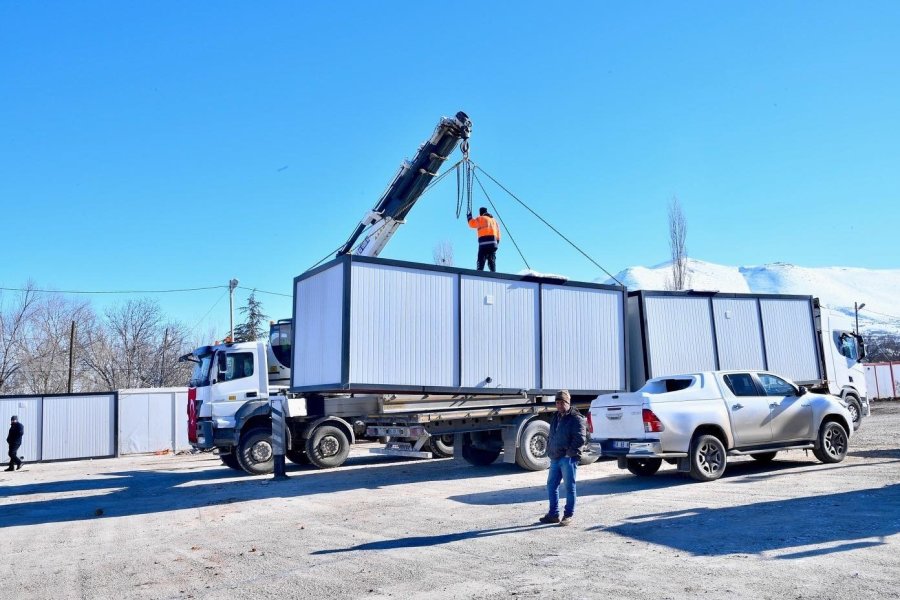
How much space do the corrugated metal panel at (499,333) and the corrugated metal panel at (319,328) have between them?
2315 mm

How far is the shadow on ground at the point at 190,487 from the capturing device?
11.8 meters

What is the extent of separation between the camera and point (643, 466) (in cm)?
1242

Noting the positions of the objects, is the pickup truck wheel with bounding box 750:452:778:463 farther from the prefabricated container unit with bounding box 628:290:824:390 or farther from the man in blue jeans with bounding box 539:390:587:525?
the man in blue jeans with bounding box 539:390:587:525

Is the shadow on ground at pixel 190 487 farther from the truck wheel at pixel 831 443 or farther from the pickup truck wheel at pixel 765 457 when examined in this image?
the truck wheel at pixel 831 443

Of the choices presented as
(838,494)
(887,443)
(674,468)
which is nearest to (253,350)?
(674,468)

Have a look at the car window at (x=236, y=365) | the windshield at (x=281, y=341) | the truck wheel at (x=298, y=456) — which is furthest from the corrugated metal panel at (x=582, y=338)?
the car window at (x=236, y=365)

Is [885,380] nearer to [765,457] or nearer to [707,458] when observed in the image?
[765,457]

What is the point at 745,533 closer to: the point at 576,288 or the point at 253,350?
the point at 576,288

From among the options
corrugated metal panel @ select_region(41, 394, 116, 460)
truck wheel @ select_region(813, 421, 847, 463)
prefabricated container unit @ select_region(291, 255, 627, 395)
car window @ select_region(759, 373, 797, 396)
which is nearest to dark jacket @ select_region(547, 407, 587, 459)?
prefabricated container unit @ select_region(291, 255, 627, 395)

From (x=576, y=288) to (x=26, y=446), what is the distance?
20069 mm

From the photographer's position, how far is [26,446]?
24.7 meters

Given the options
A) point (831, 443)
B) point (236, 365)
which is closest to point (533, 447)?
point (831, 443)

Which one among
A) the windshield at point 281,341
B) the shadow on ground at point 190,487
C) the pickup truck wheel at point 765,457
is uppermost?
the windshield at point 281,341

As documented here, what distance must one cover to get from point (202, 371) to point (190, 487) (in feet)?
9.73
